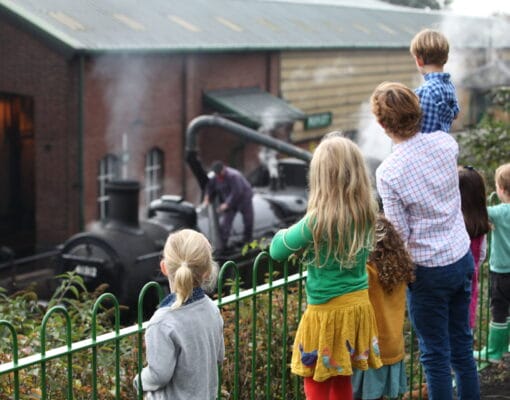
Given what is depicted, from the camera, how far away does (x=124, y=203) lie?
11336 mm

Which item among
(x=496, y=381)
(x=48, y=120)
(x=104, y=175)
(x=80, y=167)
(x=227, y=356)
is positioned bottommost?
(x=496, y=381)

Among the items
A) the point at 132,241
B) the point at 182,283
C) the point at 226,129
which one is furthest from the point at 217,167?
the point at 182,283

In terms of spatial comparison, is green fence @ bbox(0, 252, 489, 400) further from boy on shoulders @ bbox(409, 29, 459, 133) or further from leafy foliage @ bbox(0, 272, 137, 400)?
boy on shoulders @ bbox(409, 29, 459, 133)

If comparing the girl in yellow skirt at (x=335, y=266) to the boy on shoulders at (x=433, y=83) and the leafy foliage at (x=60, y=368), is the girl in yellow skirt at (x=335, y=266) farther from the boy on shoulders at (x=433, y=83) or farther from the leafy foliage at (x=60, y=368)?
the leafy foliage at (x=60, y=368)

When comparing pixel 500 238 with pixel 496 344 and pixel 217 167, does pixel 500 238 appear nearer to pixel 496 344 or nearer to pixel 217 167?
pixel 496 344

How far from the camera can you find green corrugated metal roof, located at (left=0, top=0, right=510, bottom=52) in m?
16.8

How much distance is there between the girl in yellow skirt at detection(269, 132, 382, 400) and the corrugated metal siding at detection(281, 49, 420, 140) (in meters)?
19.8

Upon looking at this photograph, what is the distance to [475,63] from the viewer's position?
1205 inches

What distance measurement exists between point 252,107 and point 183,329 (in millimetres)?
17620

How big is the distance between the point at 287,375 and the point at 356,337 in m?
1.41

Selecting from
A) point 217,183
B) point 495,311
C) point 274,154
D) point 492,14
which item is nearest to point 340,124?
point 274,154

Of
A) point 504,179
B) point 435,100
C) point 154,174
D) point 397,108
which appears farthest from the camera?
point 154,174

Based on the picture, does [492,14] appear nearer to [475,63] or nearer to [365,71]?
[475,63]

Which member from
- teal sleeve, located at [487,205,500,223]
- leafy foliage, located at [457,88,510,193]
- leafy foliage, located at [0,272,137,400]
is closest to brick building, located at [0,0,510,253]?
leafy foliage, located at [457,88,510,193]
